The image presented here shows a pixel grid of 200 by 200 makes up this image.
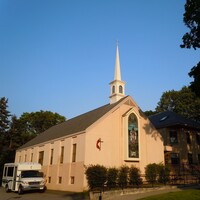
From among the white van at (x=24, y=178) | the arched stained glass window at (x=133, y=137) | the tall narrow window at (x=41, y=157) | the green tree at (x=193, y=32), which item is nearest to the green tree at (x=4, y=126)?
the tall narrow window at (x=41, y=157)

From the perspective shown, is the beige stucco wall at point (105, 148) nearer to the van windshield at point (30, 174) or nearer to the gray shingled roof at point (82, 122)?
the gray shingled roof at point (82, 122)

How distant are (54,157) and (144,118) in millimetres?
12423

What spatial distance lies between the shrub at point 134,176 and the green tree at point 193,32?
1085 cm

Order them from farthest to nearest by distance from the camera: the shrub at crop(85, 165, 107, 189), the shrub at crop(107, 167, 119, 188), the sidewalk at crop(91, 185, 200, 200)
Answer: the shrub at crop(107, 167, 119, 188)
the shrub at crop(85, 165, 107, 189)
the sidewalk at crop(91, 185, 200, 200)

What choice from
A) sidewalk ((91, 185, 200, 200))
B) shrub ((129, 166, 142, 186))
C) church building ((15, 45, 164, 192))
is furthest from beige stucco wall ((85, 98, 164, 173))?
sidewalk ((91, 185, 200, 200))

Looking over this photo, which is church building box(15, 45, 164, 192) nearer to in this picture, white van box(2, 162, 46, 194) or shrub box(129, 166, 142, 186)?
shrub box(129, 166, 142, 186)

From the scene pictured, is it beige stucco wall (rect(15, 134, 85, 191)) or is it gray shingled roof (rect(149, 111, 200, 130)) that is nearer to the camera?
beige stucco wall (rect(15, 134, 85, 191))

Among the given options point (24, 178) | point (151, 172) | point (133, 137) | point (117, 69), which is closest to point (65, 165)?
point (24, 178)

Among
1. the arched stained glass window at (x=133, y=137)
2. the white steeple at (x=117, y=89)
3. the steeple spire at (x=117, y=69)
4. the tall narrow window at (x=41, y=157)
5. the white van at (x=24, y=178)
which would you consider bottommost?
the white van at (x=24, y=178)

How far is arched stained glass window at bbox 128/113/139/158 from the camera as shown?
29203 mm

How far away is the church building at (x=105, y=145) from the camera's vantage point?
26.7 meters

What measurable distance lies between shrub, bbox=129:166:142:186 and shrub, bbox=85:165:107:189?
10.2ft

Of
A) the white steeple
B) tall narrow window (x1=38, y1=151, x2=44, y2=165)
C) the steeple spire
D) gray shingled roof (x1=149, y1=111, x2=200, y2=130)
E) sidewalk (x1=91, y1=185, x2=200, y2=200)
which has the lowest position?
sidewalk (x1=91, y1=185, x2=200, y2=200)

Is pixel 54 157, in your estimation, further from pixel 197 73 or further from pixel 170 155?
pixel 197 73
